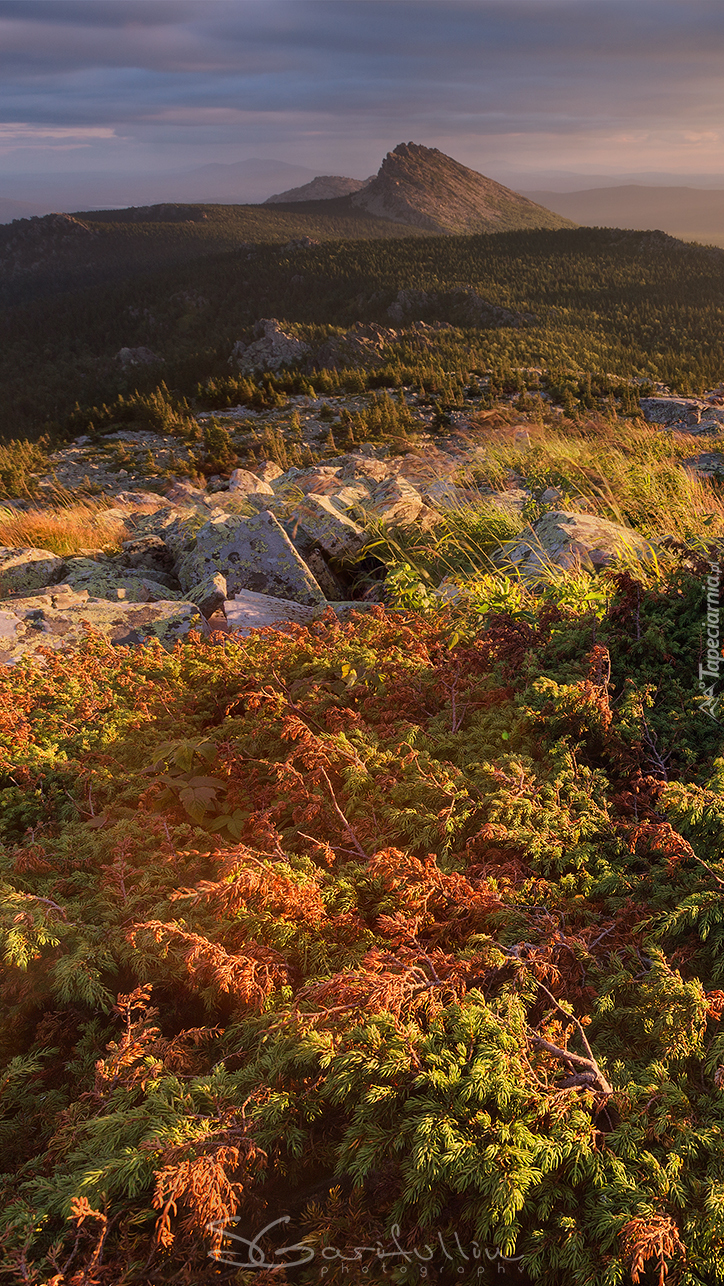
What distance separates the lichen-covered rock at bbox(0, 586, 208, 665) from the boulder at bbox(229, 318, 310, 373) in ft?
111

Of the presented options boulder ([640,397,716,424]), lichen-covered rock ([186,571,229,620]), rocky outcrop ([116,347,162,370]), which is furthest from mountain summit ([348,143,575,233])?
lichen-covered rock ([186,571,229,620])

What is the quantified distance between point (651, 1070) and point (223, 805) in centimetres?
184

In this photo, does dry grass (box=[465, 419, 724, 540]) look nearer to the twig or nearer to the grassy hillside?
the twig

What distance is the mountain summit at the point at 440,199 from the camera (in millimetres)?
111438

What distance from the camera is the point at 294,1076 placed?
65.2 inches

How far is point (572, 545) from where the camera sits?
16.6 ft

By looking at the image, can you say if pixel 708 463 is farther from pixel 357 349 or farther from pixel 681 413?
pixel 357 349

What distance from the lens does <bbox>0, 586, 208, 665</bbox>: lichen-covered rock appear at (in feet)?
15.3

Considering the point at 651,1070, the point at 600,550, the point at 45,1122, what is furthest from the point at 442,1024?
the point at 600,550

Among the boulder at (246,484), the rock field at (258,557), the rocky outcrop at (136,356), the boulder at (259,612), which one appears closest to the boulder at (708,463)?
→ the rock field at (258,557)

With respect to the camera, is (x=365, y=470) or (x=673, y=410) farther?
(x=673, y=410)

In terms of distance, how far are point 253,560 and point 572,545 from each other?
2983 millimetres
